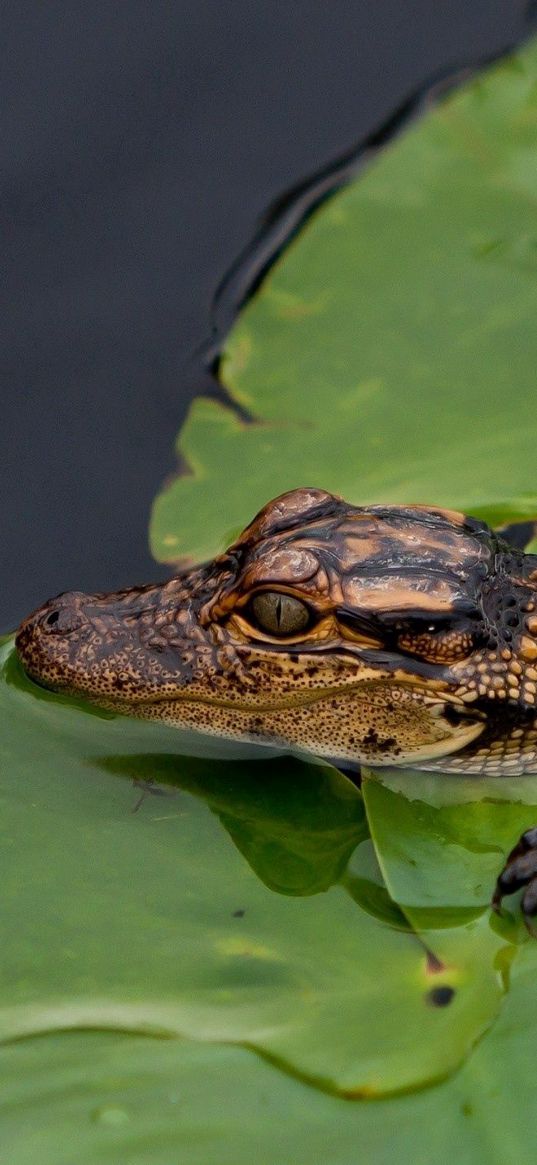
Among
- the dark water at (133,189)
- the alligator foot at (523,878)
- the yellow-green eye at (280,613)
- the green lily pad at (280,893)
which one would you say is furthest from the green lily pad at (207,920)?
the dark water at (133,189)

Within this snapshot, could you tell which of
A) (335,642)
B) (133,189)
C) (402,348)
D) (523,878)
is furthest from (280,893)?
(133,189)

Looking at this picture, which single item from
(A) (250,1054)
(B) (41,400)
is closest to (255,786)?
(A) (250,1054)

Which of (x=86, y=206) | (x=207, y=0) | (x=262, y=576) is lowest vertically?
(x=262, y=576)

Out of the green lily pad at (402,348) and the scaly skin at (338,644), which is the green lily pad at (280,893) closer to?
the green lily pad at (402,348)

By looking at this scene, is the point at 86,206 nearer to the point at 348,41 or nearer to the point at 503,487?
the point at 348,41

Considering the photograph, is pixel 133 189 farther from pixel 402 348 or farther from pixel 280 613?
pixel 280 613

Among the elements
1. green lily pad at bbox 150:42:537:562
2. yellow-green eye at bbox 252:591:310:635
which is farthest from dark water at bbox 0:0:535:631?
yellow-green eye at bbox 252:591:310:635
